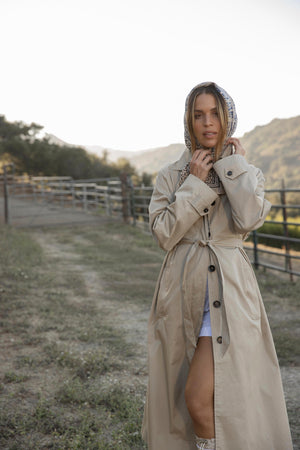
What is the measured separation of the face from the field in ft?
5.11

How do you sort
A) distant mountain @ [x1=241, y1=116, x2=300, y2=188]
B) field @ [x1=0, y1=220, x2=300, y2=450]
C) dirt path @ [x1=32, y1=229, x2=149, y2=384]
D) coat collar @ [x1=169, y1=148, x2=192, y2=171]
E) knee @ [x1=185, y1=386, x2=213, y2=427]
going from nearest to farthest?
knee @ [x1=185, y1=386, x2=213, y2=427], coat collar @ [x1=169, y1=148, x2=192, y2=171], field @ [x1=0, y1=220, x2=300, y2=450], dirt path @ [x1=32, y1=229, x2=149, y2=384], distant mountain @ [x1=241, y1=116, x2=300, y2=188]

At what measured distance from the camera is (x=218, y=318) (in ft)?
5.05

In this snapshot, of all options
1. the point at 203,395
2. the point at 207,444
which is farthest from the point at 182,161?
the point at 207,444

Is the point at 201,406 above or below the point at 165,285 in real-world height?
below

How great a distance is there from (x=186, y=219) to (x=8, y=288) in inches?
167

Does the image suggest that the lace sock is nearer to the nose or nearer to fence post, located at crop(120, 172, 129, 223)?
the nose

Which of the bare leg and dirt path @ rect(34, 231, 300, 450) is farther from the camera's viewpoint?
dirt path @ rect(34, 231, 300, 450)

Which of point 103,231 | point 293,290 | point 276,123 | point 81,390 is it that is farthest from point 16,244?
point 276,123

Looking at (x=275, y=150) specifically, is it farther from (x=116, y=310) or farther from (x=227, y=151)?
(x=227, y=151)

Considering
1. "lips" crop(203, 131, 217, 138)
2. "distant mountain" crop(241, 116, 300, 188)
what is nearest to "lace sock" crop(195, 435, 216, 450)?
"lips" crop(203, 131, 217, 138)

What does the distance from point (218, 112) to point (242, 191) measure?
314 millimetres

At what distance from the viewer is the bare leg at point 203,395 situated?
1486 millimetres

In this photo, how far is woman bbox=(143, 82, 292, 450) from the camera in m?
1.50

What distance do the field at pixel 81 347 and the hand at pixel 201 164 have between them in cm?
144
